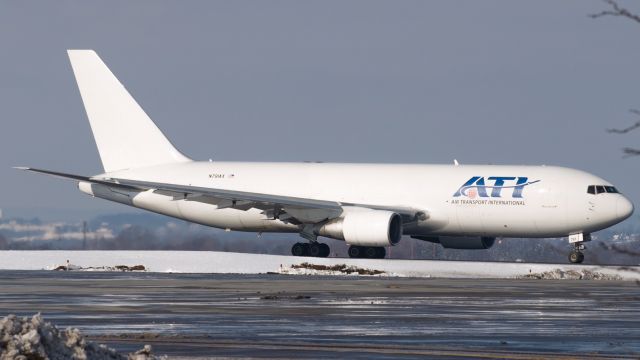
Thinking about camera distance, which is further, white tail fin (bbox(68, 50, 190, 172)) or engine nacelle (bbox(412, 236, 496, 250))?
white tail fin (bbox(68, 50, 190, 172))

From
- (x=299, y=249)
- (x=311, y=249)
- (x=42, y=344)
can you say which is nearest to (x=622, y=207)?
(x=311, y=249)

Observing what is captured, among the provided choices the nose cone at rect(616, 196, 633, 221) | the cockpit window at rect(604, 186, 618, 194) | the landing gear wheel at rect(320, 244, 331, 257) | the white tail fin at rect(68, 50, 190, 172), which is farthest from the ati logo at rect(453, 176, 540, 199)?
the white tail fin at rect(68, 50, 190, 172)

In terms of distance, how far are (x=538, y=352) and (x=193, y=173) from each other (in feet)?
137

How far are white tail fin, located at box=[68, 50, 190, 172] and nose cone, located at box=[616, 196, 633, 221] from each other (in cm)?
1992

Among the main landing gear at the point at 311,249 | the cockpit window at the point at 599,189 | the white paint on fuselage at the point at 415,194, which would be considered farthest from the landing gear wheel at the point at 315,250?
the cockpit window at the point at 599,189

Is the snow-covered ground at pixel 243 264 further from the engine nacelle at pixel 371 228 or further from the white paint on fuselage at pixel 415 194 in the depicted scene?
the white paint on fuselage at pixel 415 194

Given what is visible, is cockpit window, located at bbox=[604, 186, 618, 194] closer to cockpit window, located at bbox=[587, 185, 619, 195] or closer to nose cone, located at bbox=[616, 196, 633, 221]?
cockpit window, located at bbox=[587, 185, 619, 195]

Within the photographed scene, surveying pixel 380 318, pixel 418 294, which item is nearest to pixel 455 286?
pixel 418 294

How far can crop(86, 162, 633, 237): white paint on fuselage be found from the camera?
48.8 meters

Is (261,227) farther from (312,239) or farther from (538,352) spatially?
(538,352)

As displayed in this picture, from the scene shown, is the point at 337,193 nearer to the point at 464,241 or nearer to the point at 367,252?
the point at 367,252

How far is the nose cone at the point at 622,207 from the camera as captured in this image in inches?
1911

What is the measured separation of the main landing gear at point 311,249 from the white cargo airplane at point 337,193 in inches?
1.6

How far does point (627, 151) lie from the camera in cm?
921
